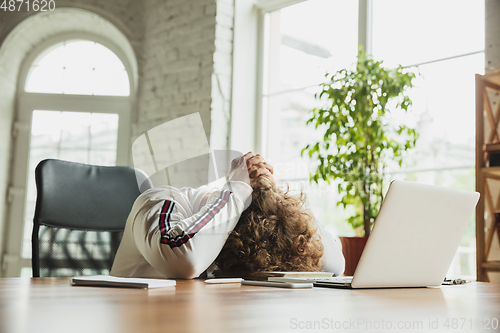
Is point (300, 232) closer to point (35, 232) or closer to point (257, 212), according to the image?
point (257, 212)

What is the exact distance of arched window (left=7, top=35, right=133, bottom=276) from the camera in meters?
4.02

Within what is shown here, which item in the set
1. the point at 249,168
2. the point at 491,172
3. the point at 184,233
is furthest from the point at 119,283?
the point at 491,172

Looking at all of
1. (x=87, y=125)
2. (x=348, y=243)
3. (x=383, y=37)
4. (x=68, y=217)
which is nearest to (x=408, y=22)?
(x=383, y=37)

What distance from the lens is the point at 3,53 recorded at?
3.91 m

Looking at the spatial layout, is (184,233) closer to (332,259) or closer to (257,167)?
(257,167)

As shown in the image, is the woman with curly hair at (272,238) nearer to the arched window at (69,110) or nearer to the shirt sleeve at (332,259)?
the shirt sleeve at (332,259)

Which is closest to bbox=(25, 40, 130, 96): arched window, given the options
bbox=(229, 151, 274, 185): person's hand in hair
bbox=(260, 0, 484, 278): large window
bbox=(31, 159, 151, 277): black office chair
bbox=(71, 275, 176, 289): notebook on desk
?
bbox=(260, 0, 484, 278): large window

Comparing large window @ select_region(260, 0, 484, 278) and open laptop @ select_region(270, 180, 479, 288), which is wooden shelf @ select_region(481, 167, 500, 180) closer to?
large window @ select_region(260, 0, 484, 278)

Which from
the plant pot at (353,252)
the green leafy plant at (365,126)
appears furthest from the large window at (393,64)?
the plant pot at (353,252)

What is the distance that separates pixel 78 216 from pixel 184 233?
28.0 inches

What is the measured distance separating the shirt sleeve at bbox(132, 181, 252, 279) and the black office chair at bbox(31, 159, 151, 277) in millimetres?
531

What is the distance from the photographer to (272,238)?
4.47 ft

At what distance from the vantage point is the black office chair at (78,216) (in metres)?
1.71

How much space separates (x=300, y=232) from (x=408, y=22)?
2217 millimetres
